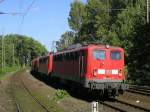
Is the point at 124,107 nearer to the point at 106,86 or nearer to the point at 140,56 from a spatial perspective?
the point at 106,86

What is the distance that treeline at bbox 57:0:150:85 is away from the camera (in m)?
40.2

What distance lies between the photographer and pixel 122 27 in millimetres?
59750

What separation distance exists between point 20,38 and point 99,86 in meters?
175

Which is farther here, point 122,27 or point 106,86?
point 122,27

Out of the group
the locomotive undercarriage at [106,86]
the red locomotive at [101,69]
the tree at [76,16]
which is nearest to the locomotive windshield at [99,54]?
the red locomotive at [101,69]

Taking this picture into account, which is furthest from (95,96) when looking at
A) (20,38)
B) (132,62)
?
(20,38)

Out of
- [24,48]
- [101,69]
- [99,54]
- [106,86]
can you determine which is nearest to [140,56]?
[99,54]

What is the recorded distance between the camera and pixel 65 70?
30.6 metres

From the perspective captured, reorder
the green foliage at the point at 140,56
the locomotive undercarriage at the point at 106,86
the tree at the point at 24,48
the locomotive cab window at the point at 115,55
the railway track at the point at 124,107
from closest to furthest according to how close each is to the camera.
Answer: the railway track at the point at 124,107 < the locomotive undercarriage at the point at 106,86 < the locomotive cab window at the point at 115,55 < the green foliage at the point at 140,56 < the tree at the point at 24,48

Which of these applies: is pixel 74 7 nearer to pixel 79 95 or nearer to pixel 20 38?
pixel 79 95

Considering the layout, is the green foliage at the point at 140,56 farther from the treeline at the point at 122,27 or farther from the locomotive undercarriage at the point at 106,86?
the locomotive undercarriage at the point at 106,86

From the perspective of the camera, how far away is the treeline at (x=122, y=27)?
4024 cm

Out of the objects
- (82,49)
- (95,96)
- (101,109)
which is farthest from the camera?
(95,96)

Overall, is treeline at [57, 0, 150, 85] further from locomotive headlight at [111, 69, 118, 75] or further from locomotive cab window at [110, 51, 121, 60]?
locomotive headlight at [111, 69, 118, 75]
